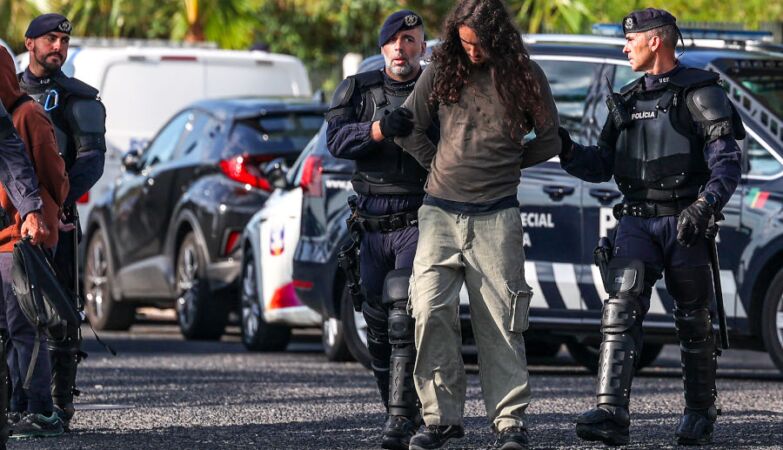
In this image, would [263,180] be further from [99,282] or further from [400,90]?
[400,90]

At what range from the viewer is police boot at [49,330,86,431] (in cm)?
878

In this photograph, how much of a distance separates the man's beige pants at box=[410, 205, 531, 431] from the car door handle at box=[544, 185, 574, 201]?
11.2 ft

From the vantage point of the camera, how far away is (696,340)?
27.1 feet

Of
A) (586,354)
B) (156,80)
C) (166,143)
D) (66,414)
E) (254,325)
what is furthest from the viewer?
(156,80)

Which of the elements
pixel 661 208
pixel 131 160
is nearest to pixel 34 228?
pixel 661 208

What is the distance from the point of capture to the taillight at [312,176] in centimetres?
1223

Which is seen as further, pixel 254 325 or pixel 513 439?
pixel 254 325

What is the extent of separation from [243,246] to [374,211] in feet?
19.4

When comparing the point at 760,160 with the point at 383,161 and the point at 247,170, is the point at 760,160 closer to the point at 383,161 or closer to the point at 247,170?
the point at 383,161

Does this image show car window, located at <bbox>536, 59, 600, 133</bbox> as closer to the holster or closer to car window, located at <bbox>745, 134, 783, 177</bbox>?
car window, located at <bbox>745, 134, 783, 177</bbox>

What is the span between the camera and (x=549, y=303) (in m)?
11.2

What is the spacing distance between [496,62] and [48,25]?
2356mm

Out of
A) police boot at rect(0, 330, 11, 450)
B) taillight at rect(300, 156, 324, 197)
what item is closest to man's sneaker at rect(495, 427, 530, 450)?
police boot at rect(0, 330, 11, 450)

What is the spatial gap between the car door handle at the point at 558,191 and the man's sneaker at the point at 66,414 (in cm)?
335
